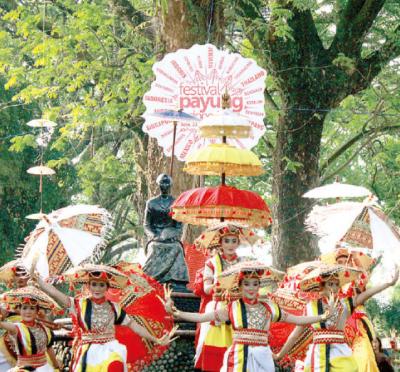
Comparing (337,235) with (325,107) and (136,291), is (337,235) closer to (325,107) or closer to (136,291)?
(136,291)

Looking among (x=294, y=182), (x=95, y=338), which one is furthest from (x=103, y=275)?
(x=294, y=182)

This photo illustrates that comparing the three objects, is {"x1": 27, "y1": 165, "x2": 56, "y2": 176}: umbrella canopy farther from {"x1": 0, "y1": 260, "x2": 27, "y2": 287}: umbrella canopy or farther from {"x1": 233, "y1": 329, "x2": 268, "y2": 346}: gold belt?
{"x1": 233, "y1": 329, "x2": 268, "y2": 346}: gold belt

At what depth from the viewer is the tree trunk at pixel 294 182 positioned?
17.7 metres

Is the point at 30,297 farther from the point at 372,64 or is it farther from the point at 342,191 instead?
the point at 372,64

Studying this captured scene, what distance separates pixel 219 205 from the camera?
1132 centimetres

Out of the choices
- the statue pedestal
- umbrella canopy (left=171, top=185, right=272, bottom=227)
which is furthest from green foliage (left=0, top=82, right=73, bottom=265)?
umbrella canopy (left=171, top=185, right=272, bottom=227)

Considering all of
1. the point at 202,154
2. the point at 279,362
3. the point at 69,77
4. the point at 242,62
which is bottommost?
the point at 279,362

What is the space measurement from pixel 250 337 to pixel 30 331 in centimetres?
205

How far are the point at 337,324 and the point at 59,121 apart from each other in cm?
1352

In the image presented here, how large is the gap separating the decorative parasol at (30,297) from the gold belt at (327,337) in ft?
7.88

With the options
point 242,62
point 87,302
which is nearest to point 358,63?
point 242,62

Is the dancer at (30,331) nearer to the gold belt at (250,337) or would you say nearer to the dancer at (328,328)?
the gold belt at (250,337)

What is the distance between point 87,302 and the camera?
945 cm

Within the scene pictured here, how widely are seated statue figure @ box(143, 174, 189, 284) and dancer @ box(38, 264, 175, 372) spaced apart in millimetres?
1918
